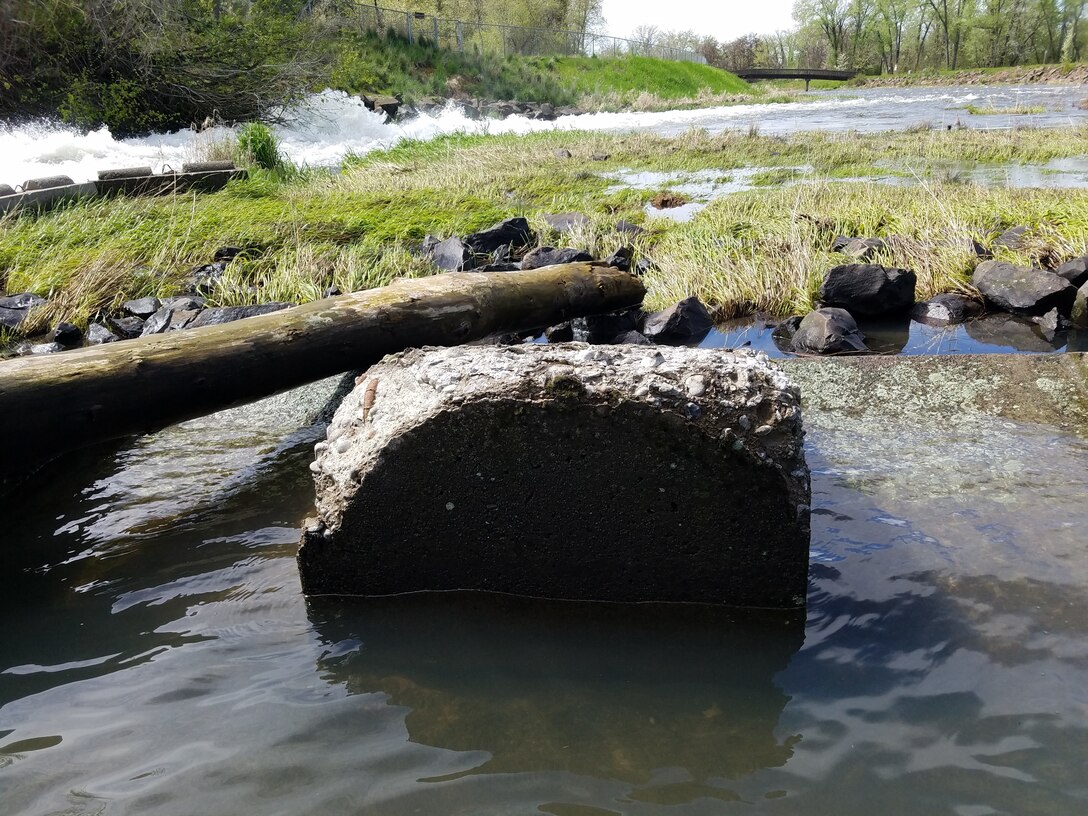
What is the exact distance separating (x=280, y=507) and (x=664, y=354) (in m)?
2.16

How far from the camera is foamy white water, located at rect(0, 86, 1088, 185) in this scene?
58.0 ft

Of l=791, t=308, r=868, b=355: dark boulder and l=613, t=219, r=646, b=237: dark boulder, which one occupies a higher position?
l=613, t=219, r=646, b=237: dark boulder

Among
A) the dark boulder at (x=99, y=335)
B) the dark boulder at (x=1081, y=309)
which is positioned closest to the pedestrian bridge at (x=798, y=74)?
the dark boulder at (x=1081, y=309)

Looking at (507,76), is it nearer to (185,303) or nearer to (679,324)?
(185,303)

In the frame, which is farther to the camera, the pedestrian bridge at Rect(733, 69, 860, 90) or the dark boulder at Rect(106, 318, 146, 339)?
the pedestrian bridge at Rect(733, 69, 860, 90)

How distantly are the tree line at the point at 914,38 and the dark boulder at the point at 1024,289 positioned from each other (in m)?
71.6

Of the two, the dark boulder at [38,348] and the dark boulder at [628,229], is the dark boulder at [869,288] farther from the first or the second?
the dark boulder at [38,348]

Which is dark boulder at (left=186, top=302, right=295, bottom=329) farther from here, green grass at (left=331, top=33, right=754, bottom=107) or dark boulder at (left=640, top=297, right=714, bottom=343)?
green grass at (left=331, top=33, right=754, bottom=107)

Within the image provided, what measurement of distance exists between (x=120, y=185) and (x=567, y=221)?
21.3ft

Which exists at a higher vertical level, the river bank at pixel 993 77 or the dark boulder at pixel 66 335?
the river bank at pixel 993 77

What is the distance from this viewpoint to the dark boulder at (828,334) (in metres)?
6.34

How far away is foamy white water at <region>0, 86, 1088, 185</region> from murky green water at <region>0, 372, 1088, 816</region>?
41.8 feet

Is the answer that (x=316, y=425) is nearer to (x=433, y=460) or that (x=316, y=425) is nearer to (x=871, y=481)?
(x=433, y=460)

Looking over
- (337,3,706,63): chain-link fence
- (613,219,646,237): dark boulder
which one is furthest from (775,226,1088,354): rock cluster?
(337,3,706,63): chain-link fence
